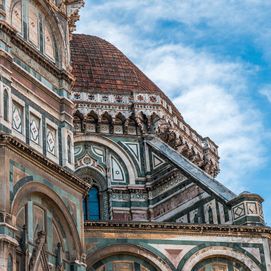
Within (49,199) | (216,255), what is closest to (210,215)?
(216,255)

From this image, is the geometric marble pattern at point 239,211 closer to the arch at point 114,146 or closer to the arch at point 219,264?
the arch at point 219,264

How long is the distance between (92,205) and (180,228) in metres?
7.62

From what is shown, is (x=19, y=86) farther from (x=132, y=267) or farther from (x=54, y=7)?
(x=132, y=267)

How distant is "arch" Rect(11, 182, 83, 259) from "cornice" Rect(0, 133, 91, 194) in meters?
0.59

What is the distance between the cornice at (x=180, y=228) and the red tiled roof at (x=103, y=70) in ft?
34.5

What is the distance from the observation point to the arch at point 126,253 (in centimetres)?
2378

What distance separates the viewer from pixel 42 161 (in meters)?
21.0

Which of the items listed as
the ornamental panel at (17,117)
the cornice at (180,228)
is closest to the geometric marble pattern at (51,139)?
the ornamental panel at (17,117)

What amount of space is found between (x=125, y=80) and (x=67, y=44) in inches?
464

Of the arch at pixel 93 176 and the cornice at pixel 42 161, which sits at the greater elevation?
the arch at pixel 93 176

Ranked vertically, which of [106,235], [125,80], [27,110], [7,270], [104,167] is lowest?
[7,270]

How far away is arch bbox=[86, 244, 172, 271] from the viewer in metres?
23.8

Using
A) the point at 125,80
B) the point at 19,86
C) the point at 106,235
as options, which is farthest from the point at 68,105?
the point at 125,80

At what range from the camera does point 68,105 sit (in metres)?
23.5
